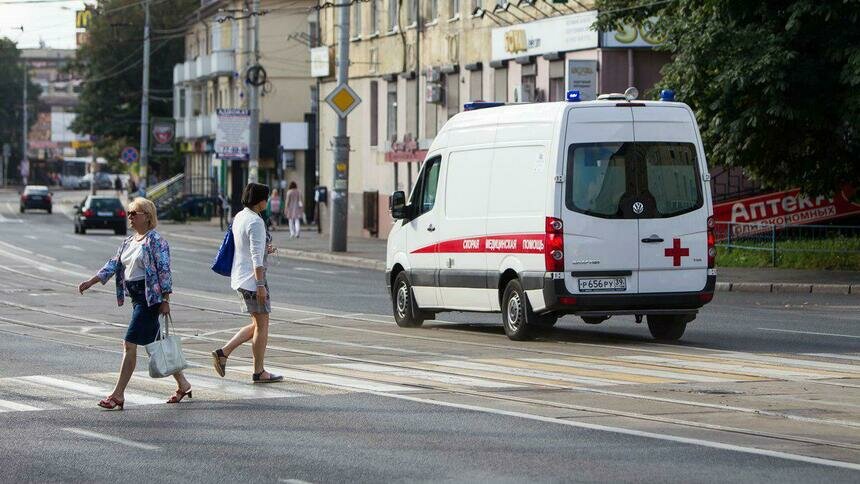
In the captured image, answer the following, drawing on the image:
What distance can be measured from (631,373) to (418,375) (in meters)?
1.78

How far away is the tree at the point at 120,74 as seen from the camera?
10512 centimetres

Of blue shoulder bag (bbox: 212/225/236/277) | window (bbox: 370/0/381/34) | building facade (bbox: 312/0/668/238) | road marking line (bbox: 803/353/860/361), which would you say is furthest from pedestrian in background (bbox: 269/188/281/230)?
blue shoulder bag (bbox: 212/225/236/277)

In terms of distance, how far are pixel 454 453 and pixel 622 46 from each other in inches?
1226

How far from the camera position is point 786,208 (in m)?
37.3

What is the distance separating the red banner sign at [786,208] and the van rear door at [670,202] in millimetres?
18657

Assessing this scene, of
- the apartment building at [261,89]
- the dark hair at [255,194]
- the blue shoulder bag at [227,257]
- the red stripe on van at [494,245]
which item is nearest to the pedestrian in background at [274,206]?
the apartment building at [261,89]

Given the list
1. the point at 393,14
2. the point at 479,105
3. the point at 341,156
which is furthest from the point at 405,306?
the point at 393,14

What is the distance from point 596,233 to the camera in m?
17.9

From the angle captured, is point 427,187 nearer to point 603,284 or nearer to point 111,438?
point 603,284

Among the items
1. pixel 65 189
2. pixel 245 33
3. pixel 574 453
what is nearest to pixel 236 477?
pixel 574 453

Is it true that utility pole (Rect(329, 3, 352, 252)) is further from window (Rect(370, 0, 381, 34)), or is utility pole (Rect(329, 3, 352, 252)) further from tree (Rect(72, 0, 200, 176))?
tree (Rect(72, 0, 200, 176))

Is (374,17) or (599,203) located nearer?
(599,203)

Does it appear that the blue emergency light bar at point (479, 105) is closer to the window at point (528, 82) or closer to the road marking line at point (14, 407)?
the road marking line at point (14, 407)

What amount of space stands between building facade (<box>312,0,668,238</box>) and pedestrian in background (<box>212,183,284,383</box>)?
2496 centimetres
